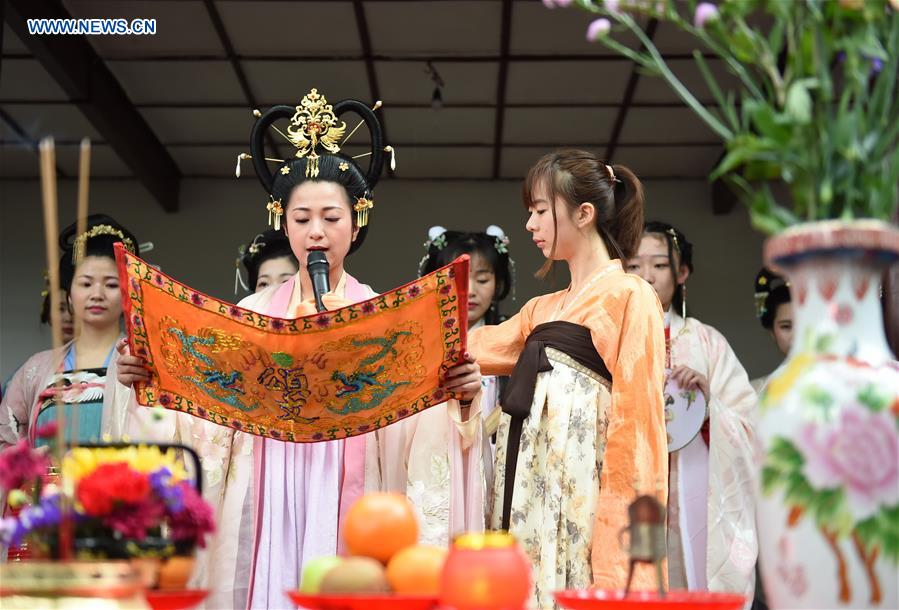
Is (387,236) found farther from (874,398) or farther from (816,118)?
(874,398)

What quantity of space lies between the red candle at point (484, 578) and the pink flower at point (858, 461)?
1.05ft

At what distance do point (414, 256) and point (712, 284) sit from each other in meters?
2.03

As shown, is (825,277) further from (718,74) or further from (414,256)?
(414,256)

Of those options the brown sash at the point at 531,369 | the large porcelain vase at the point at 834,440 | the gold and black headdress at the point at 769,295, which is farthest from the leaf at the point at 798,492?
the gold and black headdress at the point at 769,295

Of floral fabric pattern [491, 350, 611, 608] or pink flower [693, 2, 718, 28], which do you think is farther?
floral fabric pattern [491, 350, 611, 608]

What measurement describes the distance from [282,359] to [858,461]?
4.60 ft

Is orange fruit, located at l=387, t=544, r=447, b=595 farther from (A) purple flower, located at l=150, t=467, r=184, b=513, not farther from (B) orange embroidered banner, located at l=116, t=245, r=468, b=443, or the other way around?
(B) orange embroidered banner, located at l=116, t=245, r=468, b=443

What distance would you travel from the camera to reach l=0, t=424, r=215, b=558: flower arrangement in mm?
1224

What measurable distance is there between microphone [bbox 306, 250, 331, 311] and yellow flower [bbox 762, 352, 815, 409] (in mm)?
1377

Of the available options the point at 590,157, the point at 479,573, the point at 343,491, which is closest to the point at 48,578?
the point at 479,573

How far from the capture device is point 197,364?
7.89 ft

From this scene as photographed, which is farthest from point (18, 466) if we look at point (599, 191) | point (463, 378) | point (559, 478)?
point (599, 191)

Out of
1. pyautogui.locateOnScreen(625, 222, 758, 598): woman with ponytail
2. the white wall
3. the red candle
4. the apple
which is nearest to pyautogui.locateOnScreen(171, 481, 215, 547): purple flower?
the apple

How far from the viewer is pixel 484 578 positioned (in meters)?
1.16
